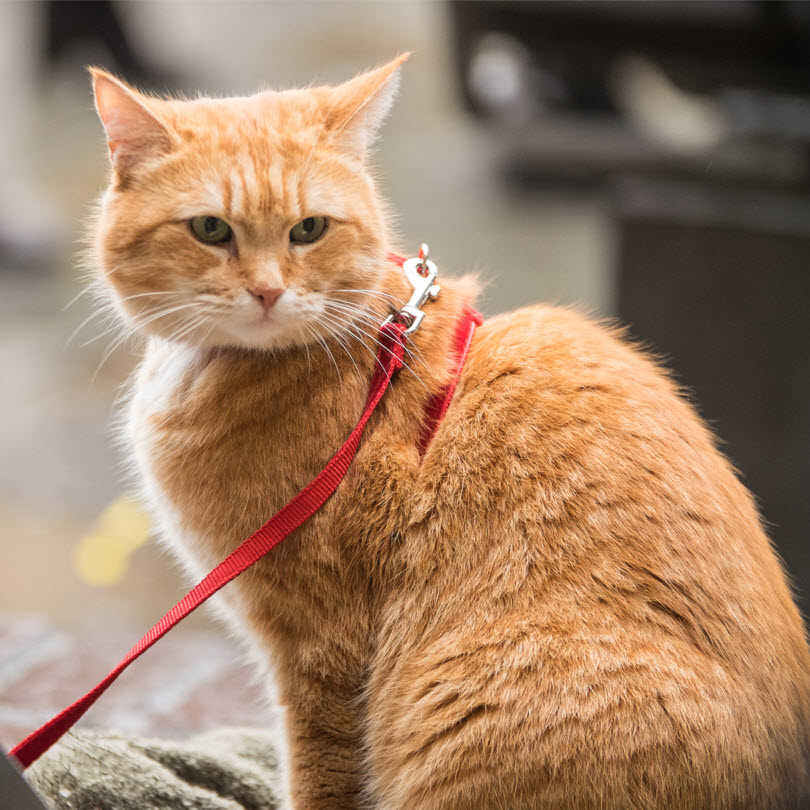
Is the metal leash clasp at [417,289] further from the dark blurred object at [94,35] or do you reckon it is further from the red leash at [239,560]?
the dark blurred object at [94,35]

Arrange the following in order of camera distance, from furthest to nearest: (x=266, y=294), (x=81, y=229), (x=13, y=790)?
(x=81, y=229) < (x=266, y=294) < (x=13, y=790)

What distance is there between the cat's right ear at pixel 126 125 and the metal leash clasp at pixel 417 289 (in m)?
0.37

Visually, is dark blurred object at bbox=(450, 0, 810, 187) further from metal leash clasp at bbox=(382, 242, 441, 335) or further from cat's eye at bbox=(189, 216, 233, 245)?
cat's eye at bbox=(189, 216, 233, 245)

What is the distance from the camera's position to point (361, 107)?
1.32m

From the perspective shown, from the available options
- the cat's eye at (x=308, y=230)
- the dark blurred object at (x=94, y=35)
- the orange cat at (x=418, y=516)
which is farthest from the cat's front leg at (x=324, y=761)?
the dark blurred object at (x=94, y=35)

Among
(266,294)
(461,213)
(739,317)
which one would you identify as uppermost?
(266,294)

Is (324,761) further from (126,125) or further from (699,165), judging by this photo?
(699,165)

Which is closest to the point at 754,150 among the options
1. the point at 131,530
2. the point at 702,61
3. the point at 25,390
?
the point at 702,61

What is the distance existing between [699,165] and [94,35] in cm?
304

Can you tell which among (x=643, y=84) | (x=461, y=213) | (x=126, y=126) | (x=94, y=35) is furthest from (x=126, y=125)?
(x=94, y=35)

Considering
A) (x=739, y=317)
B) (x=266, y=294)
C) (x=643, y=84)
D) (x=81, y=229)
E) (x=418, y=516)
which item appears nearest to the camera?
(x=266, y=294)

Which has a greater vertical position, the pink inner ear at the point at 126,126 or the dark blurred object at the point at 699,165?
the pink inner ear at the point at 126,126

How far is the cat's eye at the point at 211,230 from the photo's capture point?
125 centimetres

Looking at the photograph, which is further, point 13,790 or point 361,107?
point 361,107
